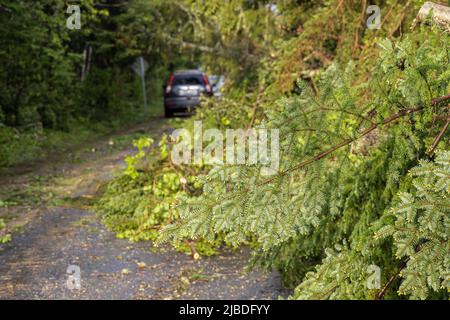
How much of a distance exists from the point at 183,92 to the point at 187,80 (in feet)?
2.31

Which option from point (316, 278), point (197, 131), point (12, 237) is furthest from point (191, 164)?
point (316, 278)

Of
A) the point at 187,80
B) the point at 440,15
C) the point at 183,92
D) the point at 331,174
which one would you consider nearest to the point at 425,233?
the point at 331,174

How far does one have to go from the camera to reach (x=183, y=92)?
21703mm

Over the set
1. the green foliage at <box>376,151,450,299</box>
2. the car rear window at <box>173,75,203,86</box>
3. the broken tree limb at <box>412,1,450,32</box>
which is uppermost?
the broken tree limb at <box>412,1,450,32</box>

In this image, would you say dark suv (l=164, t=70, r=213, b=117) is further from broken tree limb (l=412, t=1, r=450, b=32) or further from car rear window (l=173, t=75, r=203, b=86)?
broken tree limb (l=412, t=1, r=450, b=32)

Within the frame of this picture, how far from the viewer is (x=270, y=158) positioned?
Result: 307 cm

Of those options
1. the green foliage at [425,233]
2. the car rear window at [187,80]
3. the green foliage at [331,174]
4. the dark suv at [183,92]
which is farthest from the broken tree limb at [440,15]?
the car rear window at [187,80]

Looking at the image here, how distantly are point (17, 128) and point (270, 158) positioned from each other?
1299 cm

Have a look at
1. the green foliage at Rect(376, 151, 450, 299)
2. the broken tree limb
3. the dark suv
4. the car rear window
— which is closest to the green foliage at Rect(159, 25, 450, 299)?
the broken tree limb

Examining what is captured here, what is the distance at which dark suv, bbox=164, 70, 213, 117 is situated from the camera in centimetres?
2164

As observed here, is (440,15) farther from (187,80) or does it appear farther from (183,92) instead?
(187,80)

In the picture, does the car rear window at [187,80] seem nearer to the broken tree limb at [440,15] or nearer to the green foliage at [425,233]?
the broken tree limb at [440,15]

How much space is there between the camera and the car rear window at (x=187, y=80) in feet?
72.3

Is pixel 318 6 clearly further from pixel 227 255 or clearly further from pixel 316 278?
pixel 316 278
